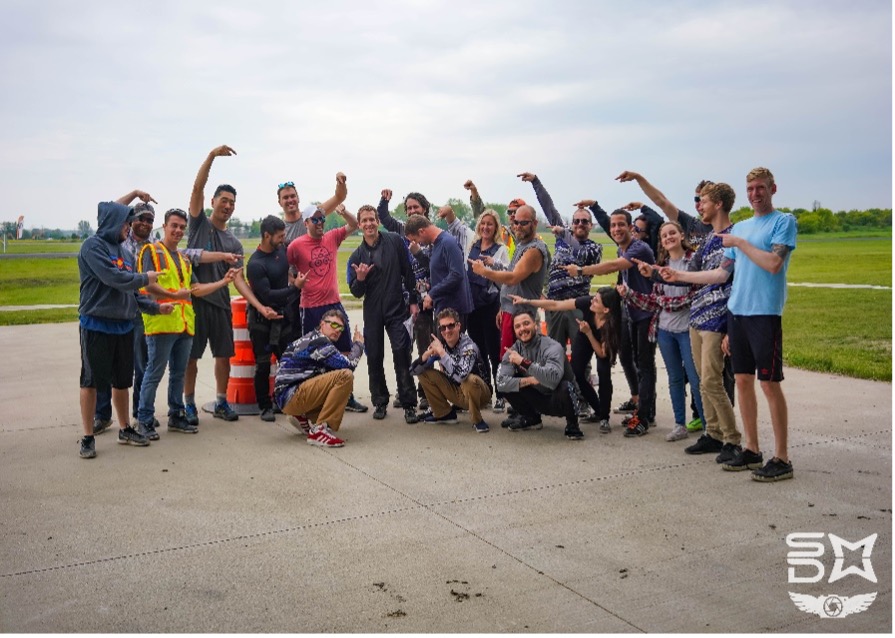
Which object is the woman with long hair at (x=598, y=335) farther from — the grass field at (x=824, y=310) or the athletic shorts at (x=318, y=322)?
the grass field at (x=824, y=310)

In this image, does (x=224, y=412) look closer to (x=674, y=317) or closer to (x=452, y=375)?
(x=452, y=375)

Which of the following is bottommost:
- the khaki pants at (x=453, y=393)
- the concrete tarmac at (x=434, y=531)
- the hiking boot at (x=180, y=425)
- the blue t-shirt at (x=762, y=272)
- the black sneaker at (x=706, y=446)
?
the concrete tarmac at (x=434, y=531)

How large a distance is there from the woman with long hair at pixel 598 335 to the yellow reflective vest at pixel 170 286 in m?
2.81

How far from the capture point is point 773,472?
20.5ft

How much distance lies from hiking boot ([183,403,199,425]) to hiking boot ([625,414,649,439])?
12.3 feet

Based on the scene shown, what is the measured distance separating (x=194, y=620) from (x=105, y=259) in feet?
12.2

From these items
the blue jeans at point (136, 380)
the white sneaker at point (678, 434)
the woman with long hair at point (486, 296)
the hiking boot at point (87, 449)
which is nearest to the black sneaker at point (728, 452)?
the white sneaker at point (678, 434)

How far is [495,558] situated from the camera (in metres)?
4.93

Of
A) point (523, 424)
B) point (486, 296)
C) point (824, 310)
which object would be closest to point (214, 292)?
point (486, 296)

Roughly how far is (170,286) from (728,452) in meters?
4.70

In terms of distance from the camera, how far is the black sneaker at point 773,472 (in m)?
6.22

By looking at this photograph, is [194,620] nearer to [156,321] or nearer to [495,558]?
[495,558]

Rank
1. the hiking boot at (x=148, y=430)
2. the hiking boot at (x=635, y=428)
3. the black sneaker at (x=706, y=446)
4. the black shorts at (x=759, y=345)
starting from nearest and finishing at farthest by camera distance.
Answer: the black shorts at (x=759, y=345), the black sneaker at (x=706, y=446), the hiking boot at (x=635, y=428), the hiking boot at (x=148, y=430)

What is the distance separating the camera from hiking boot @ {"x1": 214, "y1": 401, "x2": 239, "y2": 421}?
8633mm
